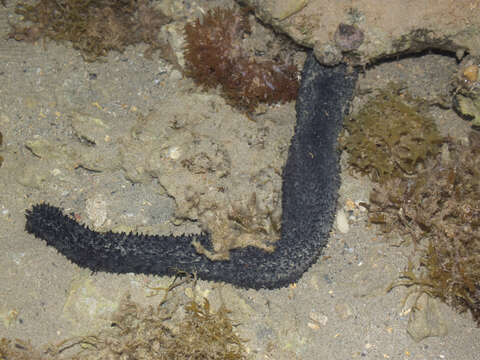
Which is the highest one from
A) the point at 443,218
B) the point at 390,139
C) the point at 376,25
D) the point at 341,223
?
the point at 376,25

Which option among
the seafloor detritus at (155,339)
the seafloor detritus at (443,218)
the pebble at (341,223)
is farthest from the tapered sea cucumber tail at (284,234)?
the seafloor detritus at (443,218)

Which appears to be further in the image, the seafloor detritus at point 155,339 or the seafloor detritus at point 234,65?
the seafloor detritus at point 234,65

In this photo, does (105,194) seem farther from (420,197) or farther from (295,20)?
(420,197)

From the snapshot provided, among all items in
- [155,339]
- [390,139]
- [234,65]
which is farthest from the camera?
[234,65]

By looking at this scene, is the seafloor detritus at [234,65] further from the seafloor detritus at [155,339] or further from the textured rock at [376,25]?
the seafloor detritus at [155,339]

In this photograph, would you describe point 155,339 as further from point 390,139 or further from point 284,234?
point 390,139

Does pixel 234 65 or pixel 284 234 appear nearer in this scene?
pixel 284 234

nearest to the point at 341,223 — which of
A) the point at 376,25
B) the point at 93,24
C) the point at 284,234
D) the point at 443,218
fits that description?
the point at 284,234
